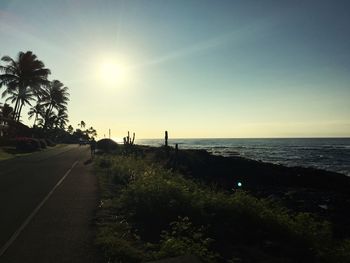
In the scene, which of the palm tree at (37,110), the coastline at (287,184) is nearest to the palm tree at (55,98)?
the palm tree at (37,110)

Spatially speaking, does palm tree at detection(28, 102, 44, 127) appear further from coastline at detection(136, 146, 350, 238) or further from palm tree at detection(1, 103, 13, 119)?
coastline at detection(136, 146, 350, 238)

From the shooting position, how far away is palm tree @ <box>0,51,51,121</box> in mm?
53375

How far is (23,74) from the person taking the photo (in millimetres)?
54281

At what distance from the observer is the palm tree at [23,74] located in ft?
175

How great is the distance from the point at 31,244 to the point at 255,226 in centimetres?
527

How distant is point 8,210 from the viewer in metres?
10.5

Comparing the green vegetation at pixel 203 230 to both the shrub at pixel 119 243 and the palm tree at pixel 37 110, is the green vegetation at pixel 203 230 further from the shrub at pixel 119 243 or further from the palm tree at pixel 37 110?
the palm tree at pixel 37 110

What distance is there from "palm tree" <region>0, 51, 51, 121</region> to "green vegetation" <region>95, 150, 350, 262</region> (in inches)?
1876

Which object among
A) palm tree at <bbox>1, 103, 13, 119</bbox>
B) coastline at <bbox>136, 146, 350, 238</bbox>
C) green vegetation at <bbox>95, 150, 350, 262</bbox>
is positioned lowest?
coastline at <bbox>136, 146, 350, 238</bbox>

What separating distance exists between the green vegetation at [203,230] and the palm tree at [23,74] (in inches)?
1876

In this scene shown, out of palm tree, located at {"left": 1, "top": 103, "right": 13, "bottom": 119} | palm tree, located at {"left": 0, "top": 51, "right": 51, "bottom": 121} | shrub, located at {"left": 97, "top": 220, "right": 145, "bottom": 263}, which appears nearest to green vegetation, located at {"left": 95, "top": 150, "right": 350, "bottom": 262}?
shrub, located at {"left": 97, "top": 220, "right": 145, "bottom": 263}

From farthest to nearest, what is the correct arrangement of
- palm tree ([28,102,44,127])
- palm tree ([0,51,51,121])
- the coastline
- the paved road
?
palm tree ([28,102,44,127]) < palm tree ([0,51,51,121]) < the coastline < the paved road

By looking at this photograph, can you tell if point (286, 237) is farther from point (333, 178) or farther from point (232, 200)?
point (333, 178)

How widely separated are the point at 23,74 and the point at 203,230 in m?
52.8
